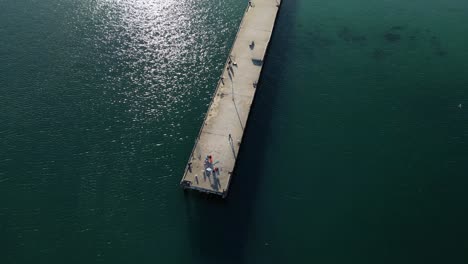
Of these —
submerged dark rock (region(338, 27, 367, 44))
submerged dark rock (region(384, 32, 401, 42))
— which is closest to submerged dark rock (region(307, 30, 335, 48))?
submerged dark rock (region(338, 27, 367, 44))

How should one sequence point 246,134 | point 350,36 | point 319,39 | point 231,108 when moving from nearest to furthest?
point 246,134 → point 231,108 → point 319,39 → point 350,36

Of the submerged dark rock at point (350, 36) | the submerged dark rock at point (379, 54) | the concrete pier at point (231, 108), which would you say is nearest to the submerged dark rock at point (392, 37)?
the submerged dark rock at point (379, 54)

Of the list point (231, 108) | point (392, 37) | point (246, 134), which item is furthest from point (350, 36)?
point (246, 134)

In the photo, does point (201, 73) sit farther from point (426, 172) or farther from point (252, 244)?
point (426, 172)

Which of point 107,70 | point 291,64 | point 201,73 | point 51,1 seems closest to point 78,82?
point 107,70

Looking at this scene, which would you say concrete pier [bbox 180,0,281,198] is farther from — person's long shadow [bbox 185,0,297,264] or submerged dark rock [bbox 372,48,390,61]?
submerged dark rock [bbox 372,48,390,61]

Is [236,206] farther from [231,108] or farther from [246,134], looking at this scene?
[231,108]
